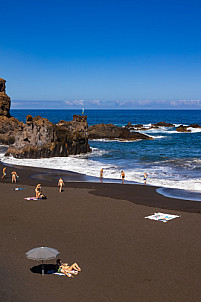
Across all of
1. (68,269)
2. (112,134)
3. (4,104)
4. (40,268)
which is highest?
(4,104)

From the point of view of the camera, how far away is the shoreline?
24781 millimetres

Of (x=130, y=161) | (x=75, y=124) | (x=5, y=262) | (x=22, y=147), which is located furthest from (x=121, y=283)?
(x=75, y=124)

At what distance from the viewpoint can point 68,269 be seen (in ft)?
43.4

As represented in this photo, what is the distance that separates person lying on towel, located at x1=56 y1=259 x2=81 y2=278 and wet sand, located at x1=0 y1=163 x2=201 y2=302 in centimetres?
29

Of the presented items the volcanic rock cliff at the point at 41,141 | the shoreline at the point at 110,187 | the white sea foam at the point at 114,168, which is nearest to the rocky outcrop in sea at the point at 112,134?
the white sea foam at the point at 114,168

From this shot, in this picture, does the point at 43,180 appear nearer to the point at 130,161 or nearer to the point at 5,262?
the point at 130,161

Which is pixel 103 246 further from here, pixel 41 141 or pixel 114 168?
pixel 41 141

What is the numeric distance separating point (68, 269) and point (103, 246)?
10.9 ft

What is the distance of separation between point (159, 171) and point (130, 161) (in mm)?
9867

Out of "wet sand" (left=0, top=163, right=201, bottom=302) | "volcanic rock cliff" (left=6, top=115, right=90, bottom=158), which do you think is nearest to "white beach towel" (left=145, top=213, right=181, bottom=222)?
"wet sand" (left=0, top=163, right=201, bottom=302)

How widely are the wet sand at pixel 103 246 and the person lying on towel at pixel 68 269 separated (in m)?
0.29

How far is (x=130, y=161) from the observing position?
5019cm

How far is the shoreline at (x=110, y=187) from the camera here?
2478 cm

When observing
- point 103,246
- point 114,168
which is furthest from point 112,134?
point 103,246
